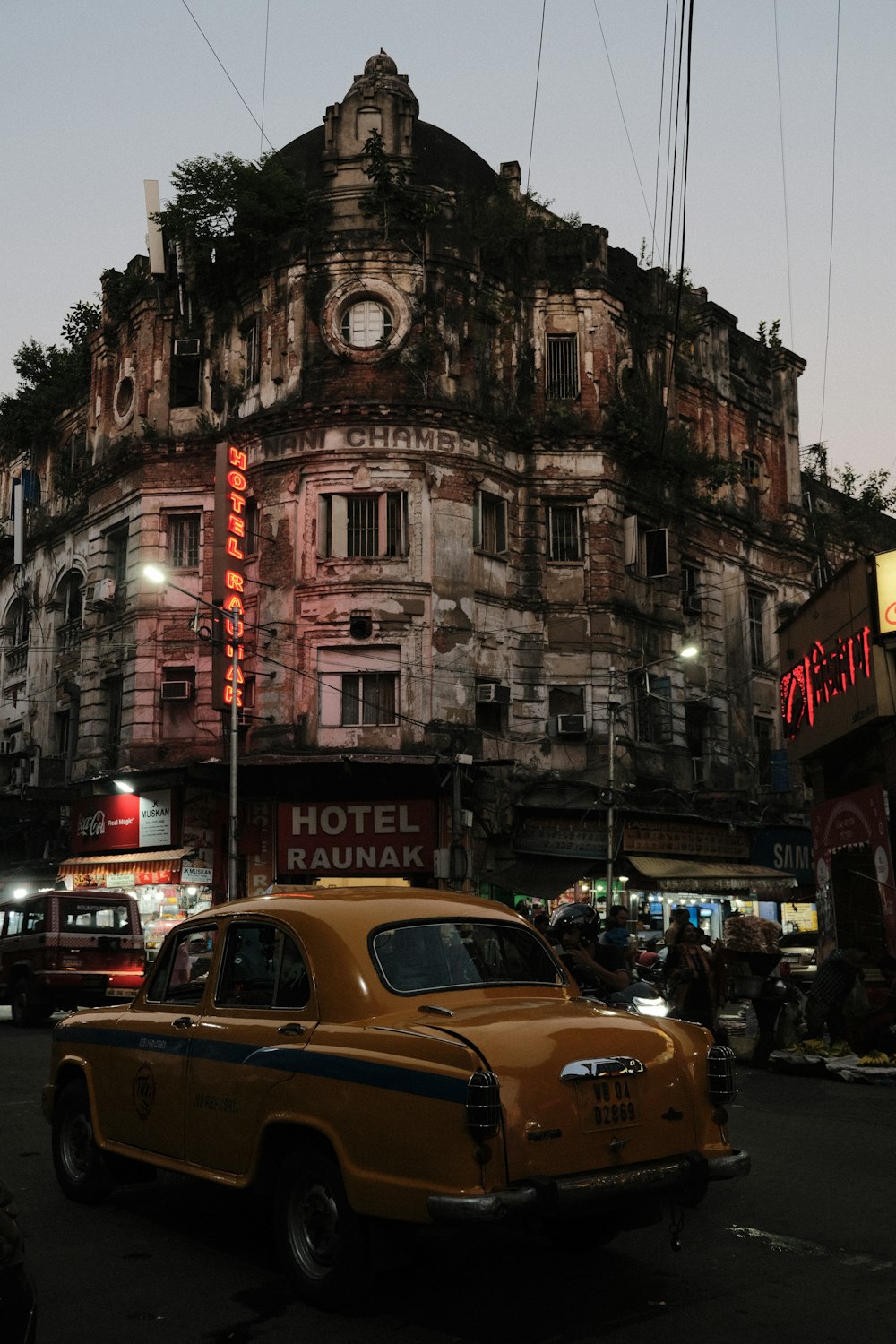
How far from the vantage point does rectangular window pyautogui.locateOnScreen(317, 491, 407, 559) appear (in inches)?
1177

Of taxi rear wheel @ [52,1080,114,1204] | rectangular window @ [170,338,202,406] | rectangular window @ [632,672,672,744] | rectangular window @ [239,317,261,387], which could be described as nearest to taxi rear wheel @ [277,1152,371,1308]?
taxi rear wheel @ [52,1080,114,1204]

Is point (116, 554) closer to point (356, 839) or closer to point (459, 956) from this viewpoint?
point (356, 839)

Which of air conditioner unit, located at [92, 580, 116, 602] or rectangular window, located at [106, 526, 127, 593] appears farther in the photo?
rectangular window, located at [106, 526, 127, 593]

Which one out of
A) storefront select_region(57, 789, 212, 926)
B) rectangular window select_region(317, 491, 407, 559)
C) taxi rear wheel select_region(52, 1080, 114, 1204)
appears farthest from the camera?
storefront select_region(57, 789, 212, 926)

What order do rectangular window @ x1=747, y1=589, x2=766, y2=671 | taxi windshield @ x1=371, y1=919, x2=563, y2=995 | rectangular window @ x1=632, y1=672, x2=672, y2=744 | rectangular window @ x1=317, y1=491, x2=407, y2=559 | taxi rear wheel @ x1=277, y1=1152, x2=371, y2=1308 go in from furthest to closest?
rectangular window @ x1=747, y1=589, x2=766, y2=671
rectangular window @ x1=632, y1=672, x2=672, y2=744
rectangular window @ x1=317, y1=491, x2=407, y2=559
taxi windshield @ x1=371, y1=919, x2=563, y2=995
taxi rear wheel @ x1=277, y1=1152, x2=371, y2=1308

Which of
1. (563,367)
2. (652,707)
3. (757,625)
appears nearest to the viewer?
(652,707)

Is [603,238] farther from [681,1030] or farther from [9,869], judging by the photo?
[681,1030]

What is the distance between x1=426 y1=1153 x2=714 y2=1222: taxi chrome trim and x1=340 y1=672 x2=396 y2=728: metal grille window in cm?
2362

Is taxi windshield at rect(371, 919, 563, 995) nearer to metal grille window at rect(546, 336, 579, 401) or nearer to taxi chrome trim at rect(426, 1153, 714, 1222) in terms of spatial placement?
taxi chrome trim at rect(426, 1153, 714, 1222)

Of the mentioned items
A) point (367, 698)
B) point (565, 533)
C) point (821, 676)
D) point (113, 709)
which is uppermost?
point (565, 533)

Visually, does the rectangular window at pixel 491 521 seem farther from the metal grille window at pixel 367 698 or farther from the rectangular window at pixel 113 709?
the rectangular window at pixel 113 709

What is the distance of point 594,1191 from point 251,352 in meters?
30.1

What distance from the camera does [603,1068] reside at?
209 inches

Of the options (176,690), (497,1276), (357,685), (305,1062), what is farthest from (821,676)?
(176,690)
